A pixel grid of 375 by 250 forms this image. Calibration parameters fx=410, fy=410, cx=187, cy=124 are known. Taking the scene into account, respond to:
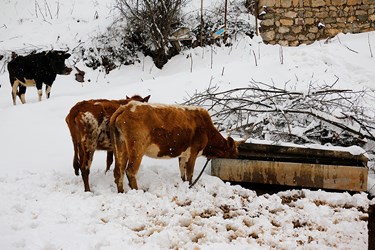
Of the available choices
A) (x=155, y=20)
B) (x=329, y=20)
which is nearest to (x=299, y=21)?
(x=329, y=20)

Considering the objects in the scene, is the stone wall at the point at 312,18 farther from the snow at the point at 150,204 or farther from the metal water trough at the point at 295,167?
the metal water trough at the point at 295,167

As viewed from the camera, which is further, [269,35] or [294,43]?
[269,35]

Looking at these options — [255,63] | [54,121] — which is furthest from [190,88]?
[54,121]

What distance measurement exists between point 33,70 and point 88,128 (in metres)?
6.76

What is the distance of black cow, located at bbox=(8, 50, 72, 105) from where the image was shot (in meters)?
11.2

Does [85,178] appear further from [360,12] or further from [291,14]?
[360,12]

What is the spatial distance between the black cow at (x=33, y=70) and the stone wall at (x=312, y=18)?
666cm

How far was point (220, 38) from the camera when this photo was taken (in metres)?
13.7

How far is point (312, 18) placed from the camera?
12.9m

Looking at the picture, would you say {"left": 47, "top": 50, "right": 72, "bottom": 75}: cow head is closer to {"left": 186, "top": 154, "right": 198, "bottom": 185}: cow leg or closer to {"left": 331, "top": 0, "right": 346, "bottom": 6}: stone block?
{"left": 186, "top": 154, "right": 198, "bottom": 185}: cow leg

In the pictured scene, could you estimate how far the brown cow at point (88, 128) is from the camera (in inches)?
206

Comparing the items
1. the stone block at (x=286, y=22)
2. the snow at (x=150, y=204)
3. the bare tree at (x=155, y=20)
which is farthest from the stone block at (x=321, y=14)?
the bare tree at (x=155, y=20)

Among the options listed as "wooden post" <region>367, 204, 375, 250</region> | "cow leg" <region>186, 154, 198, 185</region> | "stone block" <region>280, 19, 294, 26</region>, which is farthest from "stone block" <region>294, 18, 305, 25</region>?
"wooden post" <region>367, 204, 375, 250</region>

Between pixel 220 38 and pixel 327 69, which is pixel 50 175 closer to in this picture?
pixel 327 69
